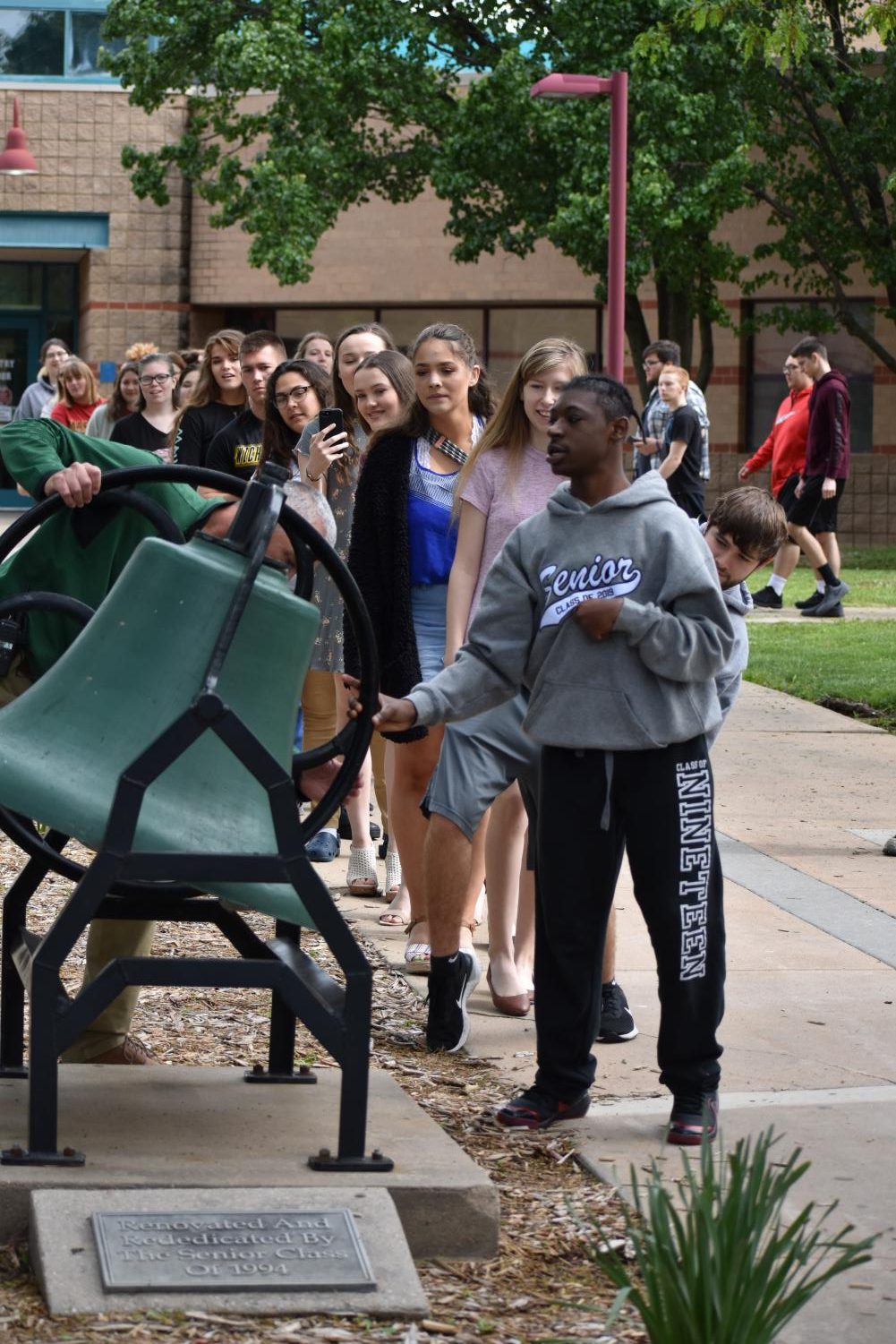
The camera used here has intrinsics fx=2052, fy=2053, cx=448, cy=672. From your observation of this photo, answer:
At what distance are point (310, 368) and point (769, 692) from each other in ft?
19.3

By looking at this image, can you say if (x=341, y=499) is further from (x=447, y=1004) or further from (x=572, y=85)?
(x=572, y=85)

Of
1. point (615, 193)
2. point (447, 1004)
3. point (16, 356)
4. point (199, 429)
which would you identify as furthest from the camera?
point (16, 356)

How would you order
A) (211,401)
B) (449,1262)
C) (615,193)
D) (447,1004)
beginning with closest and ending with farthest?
(449,1262) < (447,1004) < (211,401) < (615,193)

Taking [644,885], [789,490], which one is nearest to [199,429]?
[644,885]

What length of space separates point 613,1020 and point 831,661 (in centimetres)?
863

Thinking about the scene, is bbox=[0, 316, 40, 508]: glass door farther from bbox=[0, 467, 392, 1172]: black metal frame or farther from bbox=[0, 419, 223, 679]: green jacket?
bbox=[0, 467, 392, 1172]: black metal frame

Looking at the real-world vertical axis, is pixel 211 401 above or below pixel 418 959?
above

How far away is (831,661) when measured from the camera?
13727mm

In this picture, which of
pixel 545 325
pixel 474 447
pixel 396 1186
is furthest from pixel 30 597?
pixel 545 325

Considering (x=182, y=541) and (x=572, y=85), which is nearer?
(x=182, y=541)

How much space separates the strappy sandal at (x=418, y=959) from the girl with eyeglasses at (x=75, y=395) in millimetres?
8334

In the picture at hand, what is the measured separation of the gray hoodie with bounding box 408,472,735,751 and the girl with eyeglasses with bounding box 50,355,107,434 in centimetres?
955

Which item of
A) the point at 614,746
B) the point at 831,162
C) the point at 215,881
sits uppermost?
the point at 831,162

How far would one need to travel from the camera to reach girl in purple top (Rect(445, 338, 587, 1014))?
565 cm
